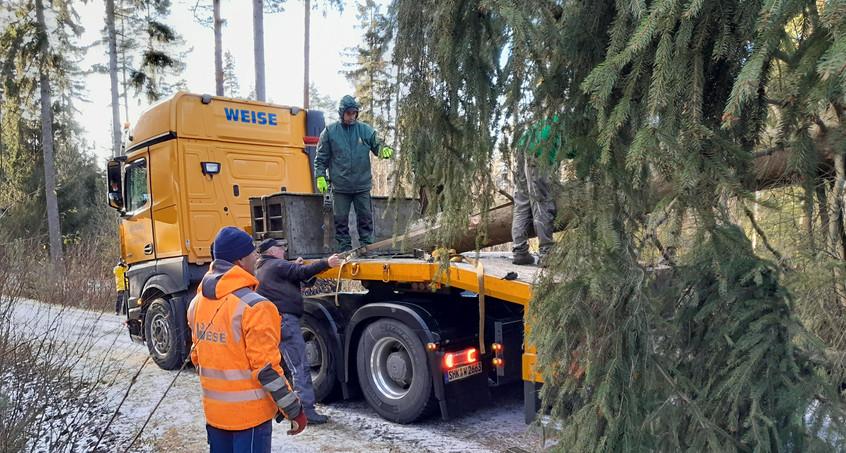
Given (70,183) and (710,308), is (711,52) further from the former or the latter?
(70,183)

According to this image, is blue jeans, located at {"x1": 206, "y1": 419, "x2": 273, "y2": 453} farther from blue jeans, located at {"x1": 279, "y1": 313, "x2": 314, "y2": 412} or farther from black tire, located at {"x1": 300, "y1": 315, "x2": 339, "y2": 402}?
black tire, located at {"x1": 300, "y1": 315, "x2": 339, "y2": 402}

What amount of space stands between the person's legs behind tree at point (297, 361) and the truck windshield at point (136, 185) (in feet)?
11.1

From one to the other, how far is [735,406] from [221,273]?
2.41 metres

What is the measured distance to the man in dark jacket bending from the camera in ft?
17.1

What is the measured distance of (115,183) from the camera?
798 centimetres

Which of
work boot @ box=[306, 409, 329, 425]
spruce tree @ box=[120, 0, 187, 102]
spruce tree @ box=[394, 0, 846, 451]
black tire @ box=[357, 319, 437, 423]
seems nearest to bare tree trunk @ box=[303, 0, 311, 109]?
spruce tree @ box=[120, 0, 187, 102]

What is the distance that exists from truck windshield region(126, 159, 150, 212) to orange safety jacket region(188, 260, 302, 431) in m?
5.13

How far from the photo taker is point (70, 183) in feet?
70.1

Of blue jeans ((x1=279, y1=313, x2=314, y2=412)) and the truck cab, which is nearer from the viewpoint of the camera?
blue jeans ((x1=279, y1=313, x2=314, y2=412))

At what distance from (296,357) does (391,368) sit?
34.1 inches

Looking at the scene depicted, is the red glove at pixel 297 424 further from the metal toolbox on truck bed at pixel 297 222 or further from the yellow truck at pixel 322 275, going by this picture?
the metal toolbox on truck bed at pixel 297 222

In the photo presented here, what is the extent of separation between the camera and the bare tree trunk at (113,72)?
21.5 m

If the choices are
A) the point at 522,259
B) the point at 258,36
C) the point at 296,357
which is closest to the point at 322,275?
the point at 296,357

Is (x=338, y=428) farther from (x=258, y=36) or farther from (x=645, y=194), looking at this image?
(x=258, y=36)
